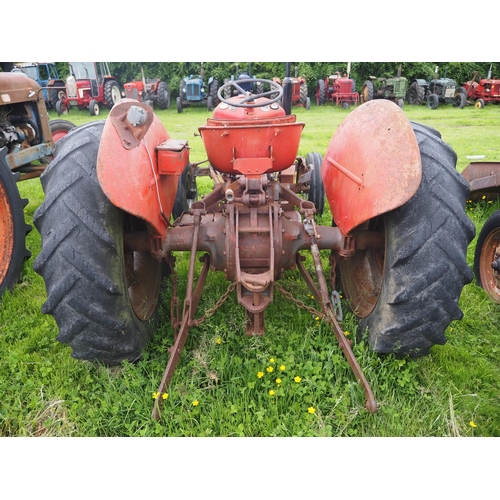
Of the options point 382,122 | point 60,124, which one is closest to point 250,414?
point 382,122

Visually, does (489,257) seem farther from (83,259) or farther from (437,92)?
(437,92)

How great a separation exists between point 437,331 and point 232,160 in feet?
4.55

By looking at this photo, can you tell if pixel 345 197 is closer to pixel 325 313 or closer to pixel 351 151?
pixel 351 151

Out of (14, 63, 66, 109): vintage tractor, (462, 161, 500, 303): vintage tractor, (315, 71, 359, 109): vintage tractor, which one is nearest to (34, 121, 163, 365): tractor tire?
(462, 161, 500, 303): vintage tractor

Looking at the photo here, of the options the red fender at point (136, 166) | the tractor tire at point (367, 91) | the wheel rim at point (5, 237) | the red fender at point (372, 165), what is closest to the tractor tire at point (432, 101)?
the tractor tire at point (367, 91)

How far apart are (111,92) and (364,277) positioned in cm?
1307

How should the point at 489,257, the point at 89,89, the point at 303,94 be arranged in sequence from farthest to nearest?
the point at 303,94 < the point at 89,89 < the point at 489,257

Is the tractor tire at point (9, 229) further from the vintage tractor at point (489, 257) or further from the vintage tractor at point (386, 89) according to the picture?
the vintage tractor at point (386, 89)

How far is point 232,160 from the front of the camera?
246cm

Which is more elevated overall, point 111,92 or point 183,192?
point 111,92

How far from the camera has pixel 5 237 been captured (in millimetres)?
2982

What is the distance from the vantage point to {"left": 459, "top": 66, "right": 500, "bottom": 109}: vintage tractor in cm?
1320

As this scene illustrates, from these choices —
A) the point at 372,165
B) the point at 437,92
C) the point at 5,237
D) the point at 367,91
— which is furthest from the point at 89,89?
the point at 372,165

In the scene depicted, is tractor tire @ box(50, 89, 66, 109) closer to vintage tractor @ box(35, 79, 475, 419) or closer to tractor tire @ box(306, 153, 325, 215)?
tractor tire @ box(306, 153, 325, 215)
